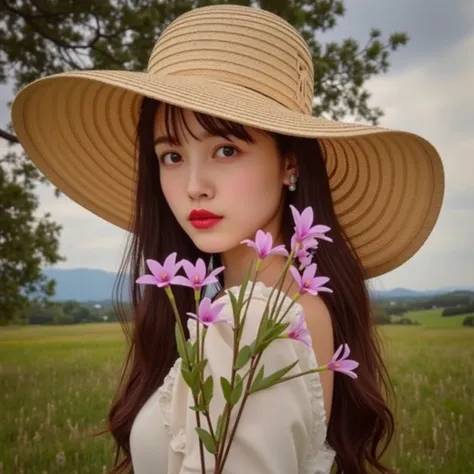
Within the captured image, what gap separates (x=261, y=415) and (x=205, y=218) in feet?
1.03

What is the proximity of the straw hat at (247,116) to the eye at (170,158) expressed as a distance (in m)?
0.12

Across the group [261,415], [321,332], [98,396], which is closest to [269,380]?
[261,415]

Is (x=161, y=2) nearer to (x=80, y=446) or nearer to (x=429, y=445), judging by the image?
(x=80, y=446)

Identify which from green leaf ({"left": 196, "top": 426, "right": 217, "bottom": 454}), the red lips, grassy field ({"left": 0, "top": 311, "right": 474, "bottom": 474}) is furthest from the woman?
grassy field ({"left": 0, "top": 311, "right": 474, "bottom": 474})

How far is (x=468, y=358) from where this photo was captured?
2.22m

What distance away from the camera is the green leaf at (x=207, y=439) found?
655mm

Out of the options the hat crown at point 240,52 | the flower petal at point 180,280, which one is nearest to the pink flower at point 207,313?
the flower petal at point 180,280

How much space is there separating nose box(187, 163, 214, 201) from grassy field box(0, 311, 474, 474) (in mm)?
1290

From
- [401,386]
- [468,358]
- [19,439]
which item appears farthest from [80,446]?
[468,358]

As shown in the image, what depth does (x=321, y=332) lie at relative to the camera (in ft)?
3.13

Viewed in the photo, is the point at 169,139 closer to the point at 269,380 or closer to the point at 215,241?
the point at 215,241

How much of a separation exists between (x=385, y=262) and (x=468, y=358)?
114 centimetres

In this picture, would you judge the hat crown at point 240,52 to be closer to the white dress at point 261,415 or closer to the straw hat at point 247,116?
the straw hat at point 247,116

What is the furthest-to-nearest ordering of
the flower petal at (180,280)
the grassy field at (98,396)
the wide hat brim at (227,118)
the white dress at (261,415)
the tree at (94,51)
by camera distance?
1. the tree at (94,51)
2. the grassy field at (98,396)
3. the wide hat brim at (227,118)
4. the white dress at (261,415)
5. the flower petal at (180,280)
